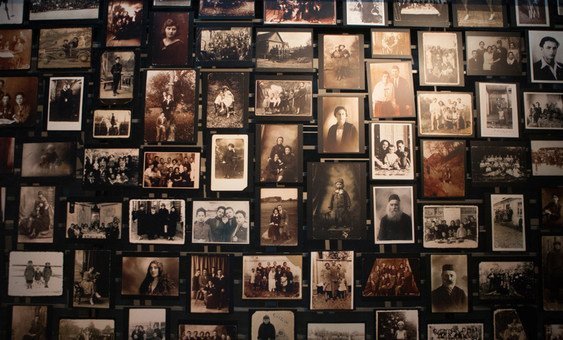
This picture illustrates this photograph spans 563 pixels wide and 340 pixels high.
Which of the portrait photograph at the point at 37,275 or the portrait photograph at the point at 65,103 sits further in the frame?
the portrait photograph at the point at 65,103

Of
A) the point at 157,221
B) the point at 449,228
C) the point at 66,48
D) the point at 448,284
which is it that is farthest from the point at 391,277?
the point at 66,48

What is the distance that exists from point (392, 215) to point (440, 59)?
1226mm

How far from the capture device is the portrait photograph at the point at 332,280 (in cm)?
318

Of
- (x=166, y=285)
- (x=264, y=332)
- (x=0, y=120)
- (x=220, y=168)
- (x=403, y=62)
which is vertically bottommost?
(x=264, y=332)

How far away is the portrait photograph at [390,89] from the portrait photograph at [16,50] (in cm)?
259

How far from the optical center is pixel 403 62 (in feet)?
11.0

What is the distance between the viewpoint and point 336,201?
Result: 3.23 m

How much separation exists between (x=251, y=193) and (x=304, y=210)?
40 cm

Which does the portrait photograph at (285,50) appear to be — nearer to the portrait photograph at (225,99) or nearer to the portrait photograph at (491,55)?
the portrait photograph at (225,99)

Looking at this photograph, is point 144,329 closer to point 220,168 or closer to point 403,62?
point 220,168

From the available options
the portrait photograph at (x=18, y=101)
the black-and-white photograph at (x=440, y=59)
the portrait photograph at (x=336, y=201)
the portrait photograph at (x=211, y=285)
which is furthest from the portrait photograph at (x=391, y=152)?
the portrait photograph at (x=18, y=101)

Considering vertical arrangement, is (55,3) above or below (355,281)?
above

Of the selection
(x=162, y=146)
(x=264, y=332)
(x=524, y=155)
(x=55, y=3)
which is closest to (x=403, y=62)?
(x=524, y=155)

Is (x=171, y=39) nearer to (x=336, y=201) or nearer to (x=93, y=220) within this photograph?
(x=93, y=220)
